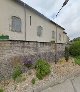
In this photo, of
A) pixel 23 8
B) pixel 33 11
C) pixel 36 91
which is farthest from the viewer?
pixel 33 11

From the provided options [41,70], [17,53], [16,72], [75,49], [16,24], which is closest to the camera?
[16,72]

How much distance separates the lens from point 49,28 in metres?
27.8

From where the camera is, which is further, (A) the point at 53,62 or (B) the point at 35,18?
(B) the point at 35,18

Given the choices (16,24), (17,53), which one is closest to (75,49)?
(16,24)

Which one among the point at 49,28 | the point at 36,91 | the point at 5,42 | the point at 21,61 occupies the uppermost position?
the point at 49,28

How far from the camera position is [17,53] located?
10688 millimetres

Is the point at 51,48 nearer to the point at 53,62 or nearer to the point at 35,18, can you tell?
the point at 53,62

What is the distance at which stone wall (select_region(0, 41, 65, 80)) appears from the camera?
959 cm

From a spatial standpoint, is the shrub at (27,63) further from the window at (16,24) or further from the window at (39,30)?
the window at (39,30)

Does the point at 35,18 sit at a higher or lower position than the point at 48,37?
higher

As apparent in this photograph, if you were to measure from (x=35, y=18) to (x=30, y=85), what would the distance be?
13.2 metres

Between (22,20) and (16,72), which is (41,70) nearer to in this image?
(16,72)

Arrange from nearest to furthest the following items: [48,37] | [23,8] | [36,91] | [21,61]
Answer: [36,91] < [21,61] < [23,8] < [48,37]

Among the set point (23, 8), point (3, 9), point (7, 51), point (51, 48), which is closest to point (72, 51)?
point (51, 48)
